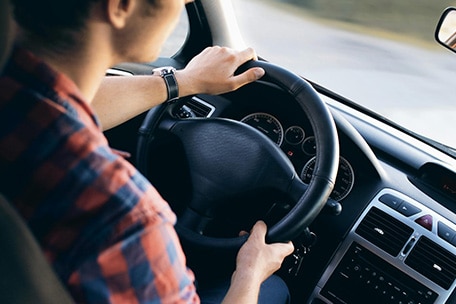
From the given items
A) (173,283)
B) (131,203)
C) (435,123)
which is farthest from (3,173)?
(435,123)

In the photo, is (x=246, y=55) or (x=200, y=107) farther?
(x=200, y=107)

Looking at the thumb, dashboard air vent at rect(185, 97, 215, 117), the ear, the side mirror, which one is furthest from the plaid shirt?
the side mirror

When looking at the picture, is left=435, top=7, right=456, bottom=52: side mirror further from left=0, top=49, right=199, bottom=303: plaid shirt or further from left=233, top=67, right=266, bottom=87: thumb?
left=0, top=49, right=199, bottom=303: plaid shirt

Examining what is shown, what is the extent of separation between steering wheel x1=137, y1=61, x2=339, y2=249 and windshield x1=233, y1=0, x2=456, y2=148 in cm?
88

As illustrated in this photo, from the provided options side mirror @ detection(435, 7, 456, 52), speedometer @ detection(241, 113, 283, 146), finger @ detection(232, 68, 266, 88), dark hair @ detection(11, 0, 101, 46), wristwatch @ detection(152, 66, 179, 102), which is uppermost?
side mirror @ detection(435, 7, 456, 52)

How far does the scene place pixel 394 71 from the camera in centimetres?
333

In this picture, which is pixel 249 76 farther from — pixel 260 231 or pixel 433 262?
pixel 433 262

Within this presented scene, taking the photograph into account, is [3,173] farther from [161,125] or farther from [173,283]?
[161,125]

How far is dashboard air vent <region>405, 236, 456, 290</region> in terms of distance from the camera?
1.70m

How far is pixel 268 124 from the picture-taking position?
1.93m

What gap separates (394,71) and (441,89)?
0.33 meters

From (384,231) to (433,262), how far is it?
164 millimetres

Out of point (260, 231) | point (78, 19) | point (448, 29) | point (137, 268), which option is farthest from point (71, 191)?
point (448, 29)

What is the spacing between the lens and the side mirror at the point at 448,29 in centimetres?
197
